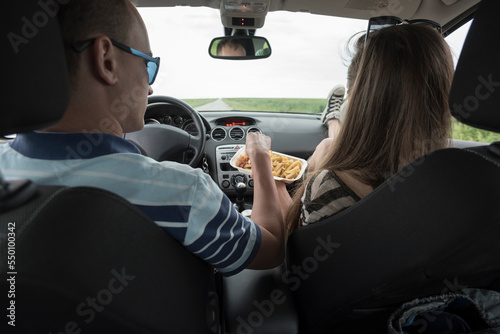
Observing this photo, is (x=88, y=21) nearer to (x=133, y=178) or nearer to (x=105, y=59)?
A: (x=105, y=59)

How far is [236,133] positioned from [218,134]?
0.17 m

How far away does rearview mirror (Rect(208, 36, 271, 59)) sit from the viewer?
9.25 feet

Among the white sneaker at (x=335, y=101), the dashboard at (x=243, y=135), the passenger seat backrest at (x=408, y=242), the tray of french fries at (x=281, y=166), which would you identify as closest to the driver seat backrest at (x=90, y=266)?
the passenger seat backrest at (x=408, y=242)

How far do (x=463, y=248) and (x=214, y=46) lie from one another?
2550mm

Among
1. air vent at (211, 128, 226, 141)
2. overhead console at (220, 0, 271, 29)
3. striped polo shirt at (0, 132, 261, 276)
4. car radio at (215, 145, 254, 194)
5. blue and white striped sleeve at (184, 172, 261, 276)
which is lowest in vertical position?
car radio at (215, 145, 254, 194)

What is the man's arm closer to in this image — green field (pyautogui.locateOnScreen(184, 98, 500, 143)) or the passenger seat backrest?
the passenger seat backrest

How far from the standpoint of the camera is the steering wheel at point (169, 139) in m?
2.39

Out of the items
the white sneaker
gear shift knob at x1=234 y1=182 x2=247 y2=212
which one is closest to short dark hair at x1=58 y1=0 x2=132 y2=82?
gear shift knob at x1=234 y1=182 x2=247 y2=212

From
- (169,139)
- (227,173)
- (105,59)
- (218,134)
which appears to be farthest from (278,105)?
(105,59)

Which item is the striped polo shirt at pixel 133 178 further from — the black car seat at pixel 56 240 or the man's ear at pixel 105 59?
the man's ear at pixel 105 59

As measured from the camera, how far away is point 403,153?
1.16 m

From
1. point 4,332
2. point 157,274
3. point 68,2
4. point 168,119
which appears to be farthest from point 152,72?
point 168,119

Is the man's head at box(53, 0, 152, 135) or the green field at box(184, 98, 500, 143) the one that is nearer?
the man's head at box(53, 0, 152, 135)

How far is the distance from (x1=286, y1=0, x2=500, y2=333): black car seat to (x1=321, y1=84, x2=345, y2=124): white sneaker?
2.12 metres
